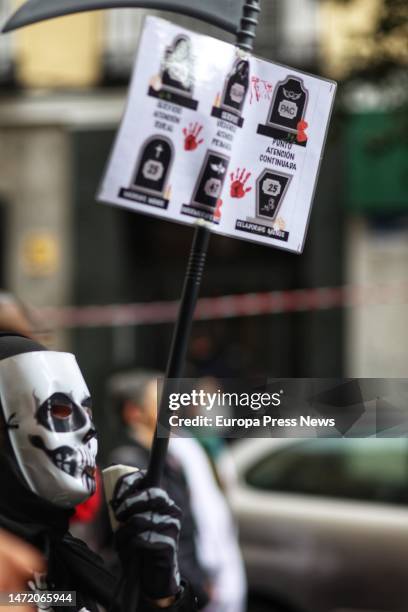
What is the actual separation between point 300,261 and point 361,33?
5.09 metres

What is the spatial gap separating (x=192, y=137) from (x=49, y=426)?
729 millimetres

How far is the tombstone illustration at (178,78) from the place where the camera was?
245 cm

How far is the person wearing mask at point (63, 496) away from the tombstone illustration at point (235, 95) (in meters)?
0.64

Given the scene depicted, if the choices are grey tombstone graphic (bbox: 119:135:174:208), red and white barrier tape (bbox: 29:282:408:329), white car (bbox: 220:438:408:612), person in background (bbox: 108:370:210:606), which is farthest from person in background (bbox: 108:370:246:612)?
red and white barrier tape (bbox: 29:282:408:329)

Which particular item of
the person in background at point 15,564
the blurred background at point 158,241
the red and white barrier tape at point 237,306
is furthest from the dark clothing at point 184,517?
the blurred background at point 158,241

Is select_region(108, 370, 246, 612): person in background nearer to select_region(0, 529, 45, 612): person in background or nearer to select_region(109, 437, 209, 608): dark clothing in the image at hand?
select_region(109, 437, 209, 608): dark clothing

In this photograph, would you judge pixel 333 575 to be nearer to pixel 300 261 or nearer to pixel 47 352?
pixel 47 352

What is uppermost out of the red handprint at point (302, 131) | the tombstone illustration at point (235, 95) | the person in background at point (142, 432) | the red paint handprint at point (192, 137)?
the tombstone illustration at point (235, 95)

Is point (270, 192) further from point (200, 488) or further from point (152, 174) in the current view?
point (200, 488)

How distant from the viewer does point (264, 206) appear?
7.93 ft

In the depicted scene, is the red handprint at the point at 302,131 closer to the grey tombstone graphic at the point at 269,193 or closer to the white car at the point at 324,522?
the grey tombstone graphic at the point at 269,193

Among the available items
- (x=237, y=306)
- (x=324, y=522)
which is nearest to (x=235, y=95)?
(x=324, y=522)

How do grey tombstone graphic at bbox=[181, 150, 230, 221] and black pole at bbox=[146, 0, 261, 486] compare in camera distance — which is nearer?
black pole at bbox=[146, 0, 261, 486]

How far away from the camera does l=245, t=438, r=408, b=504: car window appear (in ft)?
19.8
